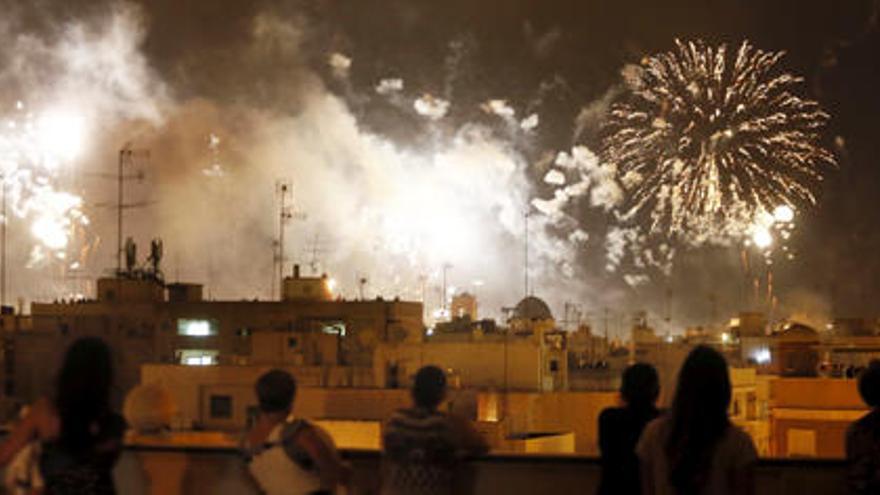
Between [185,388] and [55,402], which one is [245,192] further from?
[55,402]

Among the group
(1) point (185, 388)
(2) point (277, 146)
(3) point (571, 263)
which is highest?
(2) point (277, 146)

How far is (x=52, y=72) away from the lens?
75250 mm

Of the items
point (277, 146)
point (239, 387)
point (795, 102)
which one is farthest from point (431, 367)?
point (277, 146)

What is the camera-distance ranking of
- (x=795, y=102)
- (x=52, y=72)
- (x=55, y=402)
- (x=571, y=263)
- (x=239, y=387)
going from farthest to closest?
1. (x=571, y=263)
2. (x=52, y=72)
3. (x=795, y=102)
4. (x=239, y=387)
5. (x=55, y=402)

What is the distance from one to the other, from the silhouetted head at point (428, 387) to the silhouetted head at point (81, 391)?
1.61m

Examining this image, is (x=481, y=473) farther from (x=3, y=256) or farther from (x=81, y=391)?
(x=3, y=256)

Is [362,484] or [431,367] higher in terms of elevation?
[431,367]

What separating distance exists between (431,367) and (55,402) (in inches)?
75.9

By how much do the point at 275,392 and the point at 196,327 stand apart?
47.0m

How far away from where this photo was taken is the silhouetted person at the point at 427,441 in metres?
8.05

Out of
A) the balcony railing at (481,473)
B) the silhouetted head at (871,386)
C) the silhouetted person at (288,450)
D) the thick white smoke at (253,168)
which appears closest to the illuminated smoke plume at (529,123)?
the thick white smoke at (253,168)

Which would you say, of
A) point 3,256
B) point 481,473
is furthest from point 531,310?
point 481,473

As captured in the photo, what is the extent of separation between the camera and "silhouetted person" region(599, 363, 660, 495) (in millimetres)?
8039

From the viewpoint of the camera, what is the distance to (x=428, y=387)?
8.03 meters
